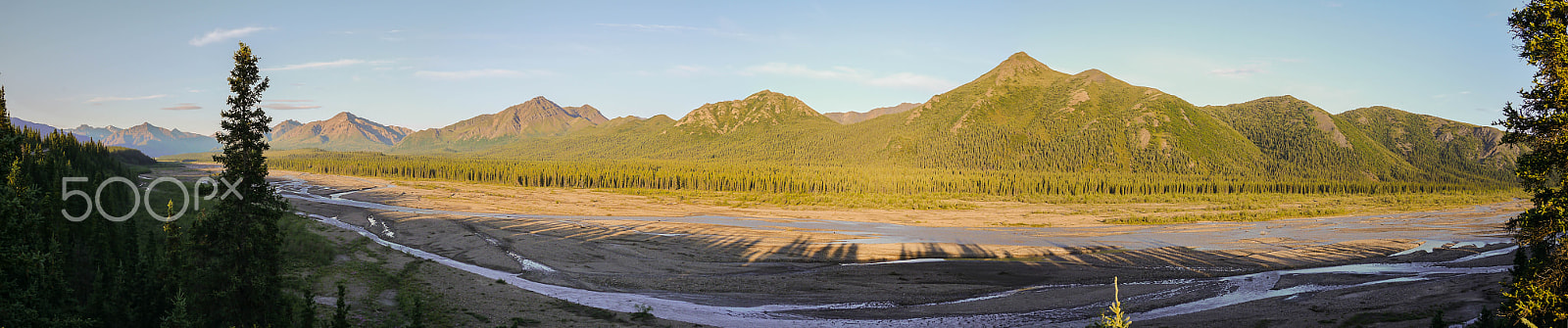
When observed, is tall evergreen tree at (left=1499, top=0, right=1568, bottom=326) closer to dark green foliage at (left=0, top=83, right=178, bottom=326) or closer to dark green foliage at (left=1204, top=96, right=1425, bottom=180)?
dark green foliage at (left=0, top=83, right=178, bottom=326)

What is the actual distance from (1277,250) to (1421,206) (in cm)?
7068

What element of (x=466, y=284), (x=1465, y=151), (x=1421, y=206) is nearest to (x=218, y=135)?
(x=466, y=284)

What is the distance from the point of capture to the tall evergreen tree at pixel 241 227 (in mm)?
15195

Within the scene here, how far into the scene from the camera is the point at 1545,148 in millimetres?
14164

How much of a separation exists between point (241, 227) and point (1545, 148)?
29480 millimetres

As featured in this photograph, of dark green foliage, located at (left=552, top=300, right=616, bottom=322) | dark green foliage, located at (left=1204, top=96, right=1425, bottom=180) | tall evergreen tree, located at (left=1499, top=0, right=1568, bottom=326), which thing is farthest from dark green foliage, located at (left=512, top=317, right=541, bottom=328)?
dark green foliage, located at (left=1204, top=96, right=1425, bottom=180)

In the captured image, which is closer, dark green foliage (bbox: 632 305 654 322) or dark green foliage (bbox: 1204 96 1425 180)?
dark green foliage (bbox: 632 305 654 322)

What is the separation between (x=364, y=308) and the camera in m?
26.2

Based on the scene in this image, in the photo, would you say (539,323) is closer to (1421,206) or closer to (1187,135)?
(1421,206)

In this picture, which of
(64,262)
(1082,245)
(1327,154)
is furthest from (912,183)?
(1327,154)

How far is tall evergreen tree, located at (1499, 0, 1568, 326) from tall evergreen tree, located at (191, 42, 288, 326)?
2783 cm

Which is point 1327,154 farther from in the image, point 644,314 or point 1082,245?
point 644,314

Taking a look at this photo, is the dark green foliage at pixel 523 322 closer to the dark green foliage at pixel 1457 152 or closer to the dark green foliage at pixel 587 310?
the dark green foliage at pixel 587 310

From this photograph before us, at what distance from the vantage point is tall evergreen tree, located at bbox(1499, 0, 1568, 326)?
45.2ft
